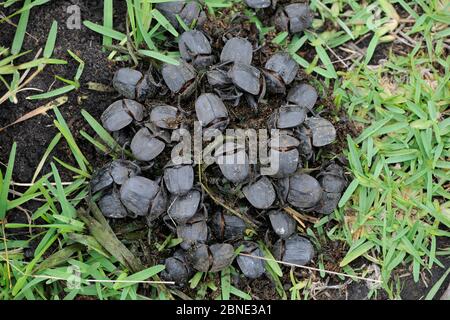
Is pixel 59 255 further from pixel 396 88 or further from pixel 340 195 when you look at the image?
pixel 396 88

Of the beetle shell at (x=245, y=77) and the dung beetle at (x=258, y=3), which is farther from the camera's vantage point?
the dung beetle at (x=258, y=3)

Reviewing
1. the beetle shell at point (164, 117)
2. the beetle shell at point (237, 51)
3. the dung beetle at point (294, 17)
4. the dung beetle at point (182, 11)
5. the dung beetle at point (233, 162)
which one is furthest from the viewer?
the dung beetle at point (294, 17)

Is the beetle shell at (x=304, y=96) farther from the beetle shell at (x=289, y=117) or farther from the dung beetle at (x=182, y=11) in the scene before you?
the dung beetle at (x=182, y=11)

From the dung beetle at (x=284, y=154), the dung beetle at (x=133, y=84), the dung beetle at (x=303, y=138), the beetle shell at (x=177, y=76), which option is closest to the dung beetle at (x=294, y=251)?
the dung beetle at (x=284, y=154)

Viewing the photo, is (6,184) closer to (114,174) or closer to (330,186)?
(114,174)

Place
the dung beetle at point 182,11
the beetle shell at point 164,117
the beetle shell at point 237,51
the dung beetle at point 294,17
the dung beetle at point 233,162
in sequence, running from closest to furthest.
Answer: the dung beetle at point 233,162, the beetle shell at point 164,117, the beetle shell at point 237,51, the dung beetle at point 182,11, the dung beetle at point 294,17

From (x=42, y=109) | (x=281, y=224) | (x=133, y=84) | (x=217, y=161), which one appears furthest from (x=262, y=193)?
(x=42, y=109)
